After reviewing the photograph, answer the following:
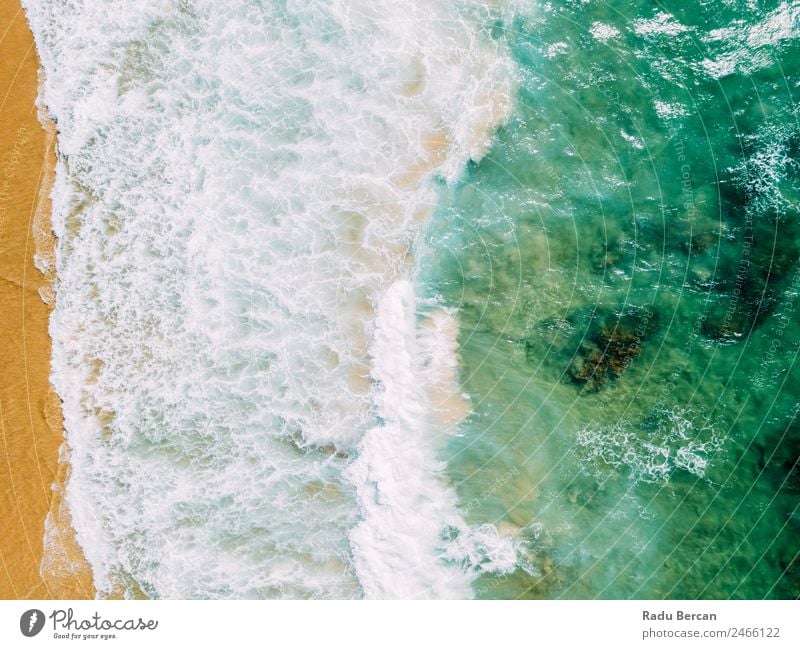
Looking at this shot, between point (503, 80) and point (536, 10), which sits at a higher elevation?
point (536, 10)

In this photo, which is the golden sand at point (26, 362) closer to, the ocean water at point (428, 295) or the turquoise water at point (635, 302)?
Answer: the ocean water at point (428, 295)

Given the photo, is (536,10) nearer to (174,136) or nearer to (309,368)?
(174,136)

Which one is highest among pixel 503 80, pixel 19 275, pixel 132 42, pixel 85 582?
pixel 503 80

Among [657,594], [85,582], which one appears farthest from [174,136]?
[657,594]
